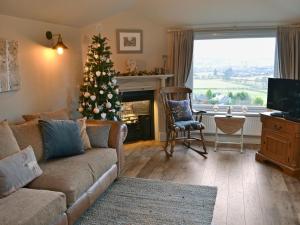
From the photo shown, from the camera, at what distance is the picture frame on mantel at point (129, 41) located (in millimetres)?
5180

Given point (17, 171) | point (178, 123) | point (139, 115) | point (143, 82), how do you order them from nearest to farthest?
point (17, 171) < point (178, 123) < point (143, 82) < point (139, 115)

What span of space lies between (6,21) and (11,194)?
203 cm

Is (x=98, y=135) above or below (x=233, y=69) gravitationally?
below

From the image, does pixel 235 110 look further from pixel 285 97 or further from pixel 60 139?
pixel 60 139

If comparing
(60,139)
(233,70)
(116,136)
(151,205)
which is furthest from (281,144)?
(60,139)

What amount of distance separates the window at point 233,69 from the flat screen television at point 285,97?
986 millimetres

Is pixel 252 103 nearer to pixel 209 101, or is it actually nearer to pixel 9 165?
pixel 209 101

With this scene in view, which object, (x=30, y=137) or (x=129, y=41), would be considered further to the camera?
(x=129, y=41)

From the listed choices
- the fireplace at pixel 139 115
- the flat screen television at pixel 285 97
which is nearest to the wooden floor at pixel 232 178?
the fireplace at pixel 139 115

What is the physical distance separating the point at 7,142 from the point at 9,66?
1.14 metres

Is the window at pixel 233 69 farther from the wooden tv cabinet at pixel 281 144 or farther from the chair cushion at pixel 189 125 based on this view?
the wooden tv cabinet at pixel 281 144

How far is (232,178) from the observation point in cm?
376

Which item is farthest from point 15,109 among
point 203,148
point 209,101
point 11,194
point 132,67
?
point 209,101

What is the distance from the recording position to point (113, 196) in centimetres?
325
